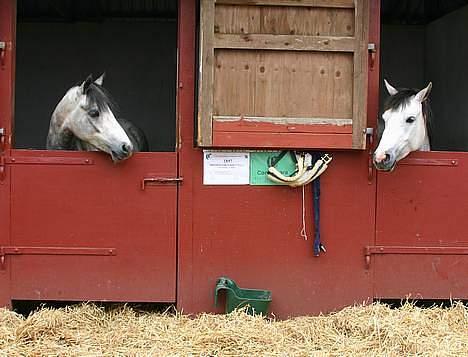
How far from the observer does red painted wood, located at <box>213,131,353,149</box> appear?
15.2ft

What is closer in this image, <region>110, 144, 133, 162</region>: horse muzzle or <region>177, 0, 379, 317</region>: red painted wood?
<region>110, 144, 133, 162</region>: horse muzzle

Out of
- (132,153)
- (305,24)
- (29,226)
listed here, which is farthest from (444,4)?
(29,226)

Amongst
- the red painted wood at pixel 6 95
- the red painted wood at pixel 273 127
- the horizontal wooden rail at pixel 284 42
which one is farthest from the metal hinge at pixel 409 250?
the red painted wood at pixel 6 95

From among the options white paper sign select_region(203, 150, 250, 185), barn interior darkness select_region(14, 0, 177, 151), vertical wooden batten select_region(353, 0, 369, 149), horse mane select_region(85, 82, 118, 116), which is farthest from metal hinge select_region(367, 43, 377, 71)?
barn interior darkness select_region(14, 0, 177, 151)

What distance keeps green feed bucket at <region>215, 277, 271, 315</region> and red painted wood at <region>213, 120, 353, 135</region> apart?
1.03 m

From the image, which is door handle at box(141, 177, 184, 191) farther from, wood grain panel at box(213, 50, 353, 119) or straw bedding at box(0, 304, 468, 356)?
straw bedding at box(0, 304, 468, 356)

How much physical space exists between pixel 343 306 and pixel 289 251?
0.54 meters

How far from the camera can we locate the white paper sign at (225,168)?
480cm

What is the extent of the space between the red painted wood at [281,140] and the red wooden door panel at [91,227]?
41 centimetres

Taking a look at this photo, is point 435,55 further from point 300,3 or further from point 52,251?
point 52,251

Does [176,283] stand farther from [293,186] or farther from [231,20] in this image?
[231,20]

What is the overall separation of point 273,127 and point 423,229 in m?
1.30

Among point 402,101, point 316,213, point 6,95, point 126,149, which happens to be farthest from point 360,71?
point 6,95

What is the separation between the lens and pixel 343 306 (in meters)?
4.91
